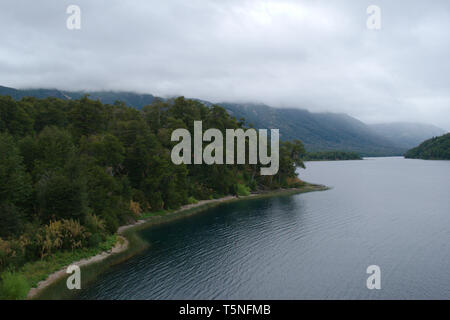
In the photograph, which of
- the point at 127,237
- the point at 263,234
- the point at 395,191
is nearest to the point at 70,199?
the point at 127,237

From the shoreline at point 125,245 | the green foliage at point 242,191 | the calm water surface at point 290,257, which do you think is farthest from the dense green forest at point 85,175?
the calm water surface at point 290,257

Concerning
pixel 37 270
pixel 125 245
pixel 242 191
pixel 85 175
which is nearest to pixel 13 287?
pixel 37 270

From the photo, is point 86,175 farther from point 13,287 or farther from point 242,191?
point 242,191

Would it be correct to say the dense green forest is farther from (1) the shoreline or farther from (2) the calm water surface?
(2) the calm water surface

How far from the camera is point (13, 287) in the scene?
24625mm

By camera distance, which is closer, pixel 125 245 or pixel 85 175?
pixel 125 245

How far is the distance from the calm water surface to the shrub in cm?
473

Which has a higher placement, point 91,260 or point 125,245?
point 91,260

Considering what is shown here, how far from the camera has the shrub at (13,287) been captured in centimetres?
2402

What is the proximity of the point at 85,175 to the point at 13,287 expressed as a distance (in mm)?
17650

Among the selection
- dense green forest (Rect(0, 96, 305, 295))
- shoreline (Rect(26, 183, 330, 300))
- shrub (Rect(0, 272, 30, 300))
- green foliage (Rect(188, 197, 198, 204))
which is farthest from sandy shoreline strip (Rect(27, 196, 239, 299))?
green foliage (Rect(188, 197, 198, 204))

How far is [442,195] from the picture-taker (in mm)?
84312

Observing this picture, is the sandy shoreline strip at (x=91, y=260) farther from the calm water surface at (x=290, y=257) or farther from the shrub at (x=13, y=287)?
the calm water surface at (x=290, y=257)

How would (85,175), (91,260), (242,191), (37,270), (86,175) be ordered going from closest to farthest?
(37,270)
(91,260)
(85,175)
(86,175)
(242,191)
